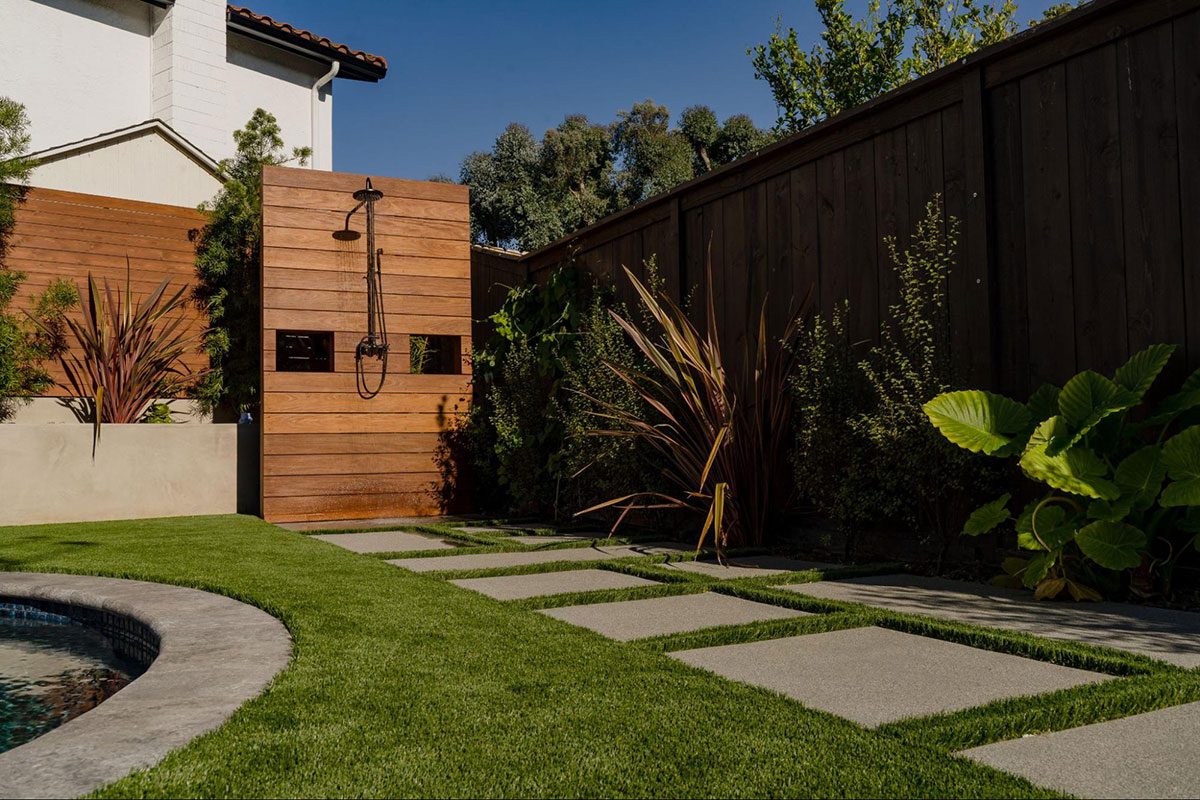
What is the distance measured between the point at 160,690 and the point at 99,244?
6530 mm

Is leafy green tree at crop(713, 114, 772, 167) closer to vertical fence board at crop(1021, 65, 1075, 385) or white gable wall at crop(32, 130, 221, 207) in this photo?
white gable wall at crop(32, 130, 221, 207)

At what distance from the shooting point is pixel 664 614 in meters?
2.71

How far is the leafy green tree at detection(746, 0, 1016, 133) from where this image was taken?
14141mm

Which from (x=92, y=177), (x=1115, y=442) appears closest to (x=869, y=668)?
(x=1115, y=442)

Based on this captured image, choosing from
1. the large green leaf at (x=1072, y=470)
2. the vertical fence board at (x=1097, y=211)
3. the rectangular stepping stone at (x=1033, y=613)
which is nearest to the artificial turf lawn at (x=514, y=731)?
the rectangular stepping stone at (x=1033, y=613)

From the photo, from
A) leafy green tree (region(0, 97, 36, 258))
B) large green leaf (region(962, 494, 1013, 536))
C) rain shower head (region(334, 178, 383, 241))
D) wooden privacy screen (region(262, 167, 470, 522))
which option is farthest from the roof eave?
large green leaf (region(962, 494, 1013, 536))

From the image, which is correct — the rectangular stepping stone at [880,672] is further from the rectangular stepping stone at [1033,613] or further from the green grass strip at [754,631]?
the rectangular stepping stone at [1033,613]

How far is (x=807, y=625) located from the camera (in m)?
2.45

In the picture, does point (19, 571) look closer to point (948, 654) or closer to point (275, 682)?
point (275, 682)

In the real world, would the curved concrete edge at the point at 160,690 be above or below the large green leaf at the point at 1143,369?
below

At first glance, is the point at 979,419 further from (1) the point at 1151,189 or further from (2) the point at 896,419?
(1) the point at 1151,189

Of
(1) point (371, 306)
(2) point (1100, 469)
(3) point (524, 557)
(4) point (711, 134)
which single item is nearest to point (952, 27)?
(4) point (711, 134)

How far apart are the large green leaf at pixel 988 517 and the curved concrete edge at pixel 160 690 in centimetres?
216

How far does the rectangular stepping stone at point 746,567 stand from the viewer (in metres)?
3.47
